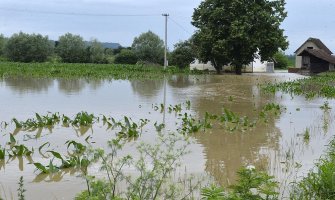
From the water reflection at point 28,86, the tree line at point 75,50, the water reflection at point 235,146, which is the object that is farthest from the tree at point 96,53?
the water reflection at point 235,146

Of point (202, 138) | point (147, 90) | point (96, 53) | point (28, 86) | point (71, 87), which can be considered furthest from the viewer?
point (96, 53)

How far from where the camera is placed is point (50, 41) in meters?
80.0

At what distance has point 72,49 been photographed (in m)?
77.8

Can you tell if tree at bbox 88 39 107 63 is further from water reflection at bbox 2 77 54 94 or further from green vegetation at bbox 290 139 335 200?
green vegetation at bbox 290 139 335 200

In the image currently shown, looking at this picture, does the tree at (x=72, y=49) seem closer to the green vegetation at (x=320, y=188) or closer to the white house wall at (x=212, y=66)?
the white house wall at (x=212, y=66)

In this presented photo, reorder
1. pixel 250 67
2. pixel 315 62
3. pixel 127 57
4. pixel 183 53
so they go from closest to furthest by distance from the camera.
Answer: pixel 183 53 < pixel 250 67 < pixel 315 62 < pixel 127 57

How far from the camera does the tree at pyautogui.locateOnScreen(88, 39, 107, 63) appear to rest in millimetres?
76500

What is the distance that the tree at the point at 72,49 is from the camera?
77.6 m

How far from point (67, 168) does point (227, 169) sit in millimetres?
2924

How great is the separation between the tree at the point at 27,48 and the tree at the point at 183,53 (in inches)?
1250

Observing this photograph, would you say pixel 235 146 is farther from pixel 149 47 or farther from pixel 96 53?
pixel 96 53

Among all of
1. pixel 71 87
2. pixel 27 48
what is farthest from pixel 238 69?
pixel 27 48

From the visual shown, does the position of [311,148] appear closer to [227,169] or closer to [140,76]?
[227,169]

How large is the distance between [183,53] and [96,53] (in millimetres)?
29269
